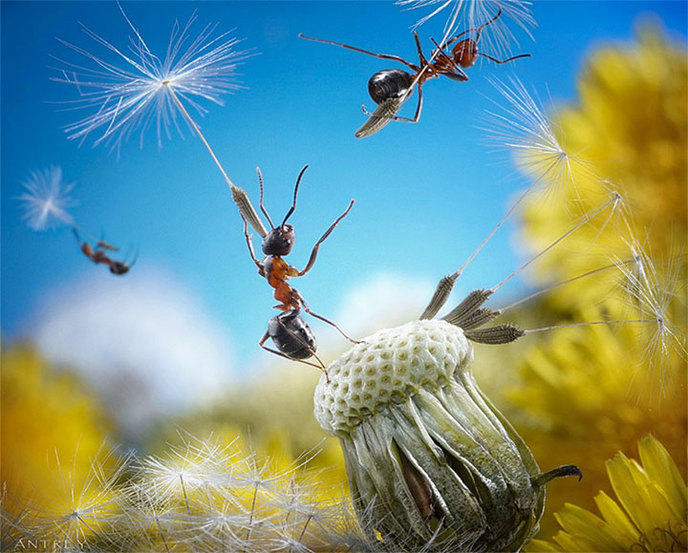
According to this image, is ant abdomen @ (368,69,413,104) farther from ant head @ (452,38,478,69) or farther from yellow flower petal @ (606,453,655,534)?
yellow flower petal @ (606,453,655,534)

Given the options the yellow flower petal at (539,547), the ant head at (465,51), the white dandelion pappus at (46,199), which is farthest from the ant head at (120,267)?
the yellow flower petal at (539,547)

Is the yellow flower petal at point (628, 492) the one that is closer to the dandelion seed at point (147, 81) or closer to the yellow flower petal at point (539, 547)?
the yellow flower petal at point (539, 547)

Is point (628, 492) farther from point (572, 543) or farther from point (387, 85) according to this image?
point (387, 85)

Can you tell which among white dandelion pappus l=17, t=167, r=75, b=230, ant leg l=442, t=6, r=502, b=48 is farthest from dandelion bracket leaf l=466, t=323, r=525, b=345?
white dandelion pappus l=17, t=167, r=75, b=230

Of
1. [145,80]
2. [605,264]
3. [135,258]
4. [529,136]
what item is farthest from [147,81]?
[605,264]

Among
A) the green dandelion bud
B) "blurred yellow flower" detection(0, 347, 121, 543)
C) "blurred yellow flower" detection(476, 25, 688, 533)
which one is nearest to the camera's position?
the green dandelion bud

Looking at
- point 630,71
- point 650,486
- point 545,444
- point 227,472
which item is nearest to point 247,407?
point 227,472
